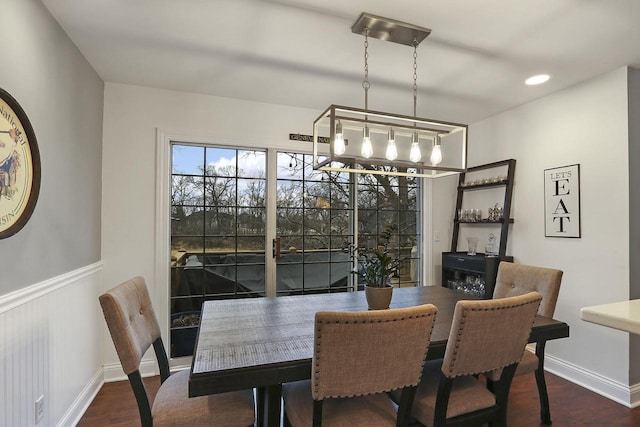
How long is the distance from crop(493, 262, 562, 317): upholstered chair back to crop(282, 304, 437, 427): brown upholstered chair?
134 centimetres

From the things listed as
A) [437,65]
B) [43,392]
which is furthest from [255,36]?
[43,392]

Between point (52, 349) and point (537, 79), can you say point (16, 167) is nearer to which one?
point (52, 349)

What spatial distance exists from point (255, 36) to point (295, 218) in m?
1.77

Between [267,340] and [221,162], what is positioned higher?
[221,162]

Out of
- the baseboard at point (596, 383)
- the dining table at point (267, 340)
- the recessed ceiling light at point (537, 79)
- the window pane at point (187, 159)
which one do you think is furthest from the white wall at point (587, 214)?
the window pane at point (187, 159)

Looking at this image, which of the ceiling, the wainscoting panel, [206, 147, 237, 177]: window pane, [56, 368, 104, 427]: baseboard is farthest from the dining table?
the ceiling

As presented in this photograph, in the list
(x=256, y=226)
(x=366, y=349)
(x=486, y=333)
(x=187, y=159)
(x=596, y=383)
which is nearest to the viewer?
(x=366, y=349)

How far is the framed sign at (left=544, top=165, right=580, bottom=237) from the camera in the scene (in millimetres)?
2760

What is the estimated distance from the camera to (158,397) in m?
1.58

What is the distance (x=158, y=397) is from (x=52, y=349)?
83 cm

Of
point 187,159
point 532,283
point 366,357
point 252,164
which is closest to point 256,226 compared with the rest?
point 252,164

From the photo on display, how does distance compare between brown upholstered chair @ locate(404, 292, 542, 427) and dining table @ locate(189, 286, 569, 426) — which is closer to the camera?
dining table @ locate(189, 286, 569, 426)

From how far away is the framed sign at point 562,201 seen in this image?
2760 millimetres

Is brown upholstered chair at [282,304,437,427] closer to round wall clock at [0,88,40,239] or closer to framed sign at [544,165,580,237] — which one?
round wall clock at [0,88,40,239]
